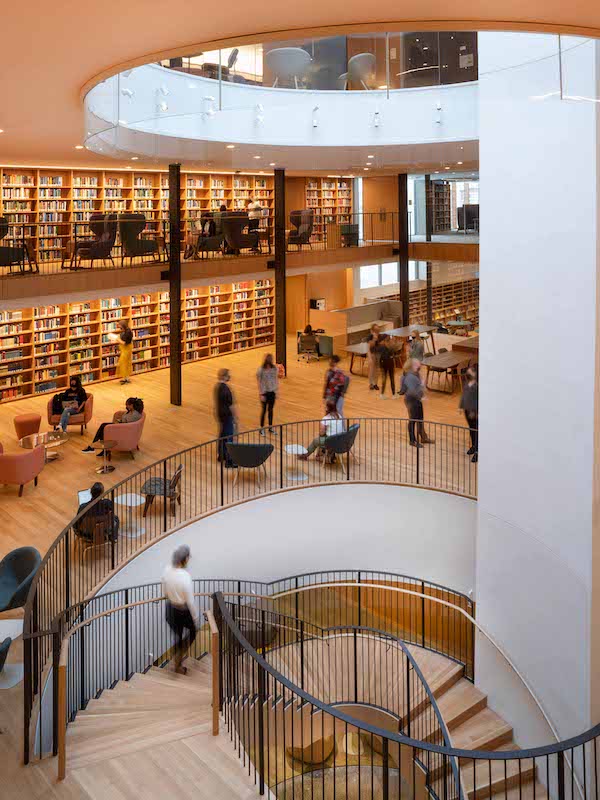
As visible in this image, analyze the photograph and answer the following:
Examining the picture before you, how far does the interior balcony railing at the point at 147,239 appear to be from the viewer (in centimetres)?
1261

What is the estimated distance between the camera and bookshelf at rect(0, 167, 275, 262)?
15.1 meters

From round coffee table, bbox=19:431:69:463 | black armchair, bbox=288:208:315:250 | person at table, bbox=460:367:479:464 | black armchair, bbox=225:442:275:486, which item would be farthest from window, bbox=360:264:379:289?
round coffee table, bbox=19:431:69:463

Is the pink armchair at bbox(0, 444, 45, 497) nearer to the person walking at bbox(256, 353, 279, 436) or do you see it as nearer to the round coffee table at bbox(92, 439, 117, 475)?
the round coffee table at bbox(92, 439, 117, 475)

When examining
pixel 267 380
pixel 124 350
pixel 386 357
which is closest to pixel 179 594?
pixel 267 380

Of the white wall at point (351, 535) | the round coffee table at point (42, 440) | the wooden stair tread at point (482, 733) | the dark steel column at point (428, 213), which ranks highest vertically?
the dark steel column at point (428, 213)

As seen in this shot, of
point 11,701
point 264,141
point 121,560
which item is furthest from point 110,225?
point 11,701

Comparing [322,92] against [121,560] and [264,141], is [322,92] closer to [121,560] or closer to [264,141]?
[264,141]

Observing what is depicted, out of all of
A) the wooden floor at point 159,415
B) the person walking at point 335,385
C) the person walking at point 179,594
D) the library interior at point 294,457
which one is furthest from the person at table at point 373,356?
the person walking at point 179,594

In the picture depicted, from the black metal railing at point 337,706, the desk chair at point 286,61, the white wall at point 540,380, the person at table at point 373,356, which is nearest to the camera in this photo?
the desk chair at point 286,61

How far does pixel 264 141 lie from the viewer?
480 inches

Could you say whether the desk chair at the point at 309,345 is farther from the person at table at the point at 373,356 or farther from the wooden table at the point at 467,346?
the wooden table at the point at 467,346

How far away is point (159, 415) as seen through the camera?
1405cm

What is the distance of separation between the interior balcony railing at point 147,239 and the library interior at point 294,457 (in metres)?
0.09

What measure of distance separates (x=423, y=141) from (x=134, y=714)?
32.2 ft
